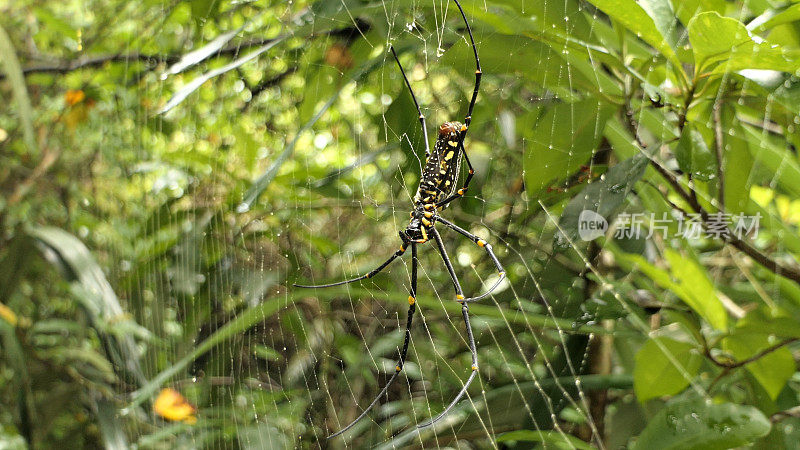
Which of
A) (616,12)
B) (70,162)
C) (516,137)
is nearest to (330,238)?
(516,137)

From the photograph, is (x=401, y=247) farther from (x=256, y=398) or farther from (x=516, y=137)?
(x=256, y=398)

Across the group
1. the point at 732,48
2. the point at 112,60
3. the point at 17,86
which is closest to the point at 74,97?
the point at 112,60

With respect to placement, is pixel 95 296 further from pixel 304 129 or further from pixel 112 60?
pixel 304 129

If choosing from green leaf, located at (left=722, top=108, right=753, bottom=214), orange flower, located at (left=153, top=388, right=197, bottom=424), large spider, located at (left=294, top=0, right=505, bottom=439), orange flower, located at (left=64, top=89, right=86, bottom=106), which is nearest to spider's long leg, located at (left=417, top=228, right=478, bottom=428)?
large spider, located at (left=294, top=0, right=505, bottom=439)

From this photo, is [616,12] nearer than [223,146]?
Yes

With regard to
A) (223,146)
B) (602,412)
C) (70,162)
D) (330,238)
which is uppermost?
(70,162)

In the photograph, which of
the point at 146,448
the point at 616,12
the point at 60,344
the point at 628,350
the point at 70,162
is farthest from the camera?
the point at 70,162

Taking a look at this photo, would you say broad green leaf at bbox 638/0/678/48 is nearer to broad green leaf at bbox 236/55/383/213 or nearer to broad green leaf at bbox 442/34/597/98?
broad green leaf at bbox 442/34/597/98
